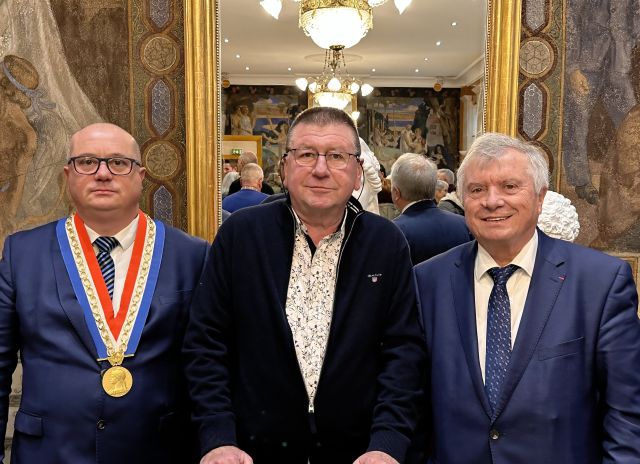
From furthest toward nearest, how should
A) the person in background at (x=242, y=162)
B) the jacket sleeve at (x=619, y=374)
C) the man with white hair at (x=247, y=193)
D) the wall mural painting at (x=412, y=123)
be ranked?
the wall mural painting at (x=412, y=123), the person in background at (x=242, y=162), the man with white hair at (x=247, y=193), the jacket sleeve at (x=619, y=374)

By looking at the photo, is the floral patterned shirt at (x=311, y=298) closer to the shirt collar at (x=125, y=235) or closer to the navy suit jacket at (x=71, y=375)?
the navy suit jacket at (x=71, y=375)

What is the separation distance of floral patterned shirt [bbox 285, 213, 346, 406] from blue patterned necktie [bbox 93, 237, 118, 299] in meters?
0.68

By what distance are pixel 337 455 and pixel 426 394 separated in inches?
15.0

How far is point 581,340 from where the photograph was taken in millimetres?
1890

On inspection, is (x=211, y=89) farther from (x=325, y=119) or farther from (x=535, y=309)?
(x=535, y=309)

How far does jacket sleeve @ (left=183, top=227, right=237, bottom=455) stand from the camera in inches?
78.9

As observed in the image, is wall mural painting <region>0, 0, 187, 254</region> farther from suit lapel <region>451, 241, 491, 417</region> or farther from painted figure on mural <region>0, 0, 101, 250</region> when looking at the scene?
suit lapel <region>451, 241, 491, 417</region>

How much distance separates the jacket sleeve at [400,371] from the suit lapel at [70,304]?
1016mm

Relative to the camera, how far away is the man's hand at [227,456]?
6.26ft

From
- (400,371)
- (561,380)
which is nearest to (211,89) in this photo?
(400,371)

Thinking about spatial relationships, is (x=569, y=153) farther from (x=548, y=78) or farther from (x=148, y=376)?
(x=148, y=376)

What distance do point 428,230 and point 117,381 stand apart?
2354 millimetres

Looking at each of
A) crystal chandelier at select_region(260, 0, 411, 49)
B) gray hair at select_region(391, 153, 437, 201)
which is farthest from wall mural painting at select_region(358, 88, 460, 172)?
gray hair at select_region(391, 153, 437, 201)

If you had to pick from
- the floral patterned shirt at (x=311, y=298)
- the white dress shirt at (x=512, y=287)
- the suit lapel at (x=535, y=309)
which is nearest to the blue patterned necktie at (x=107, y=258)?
the floral patterned shirt at (x=311, y=298)
